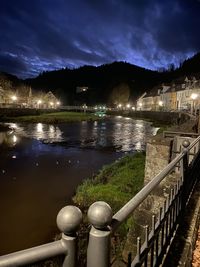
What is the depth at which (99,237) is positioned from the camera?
1.87m

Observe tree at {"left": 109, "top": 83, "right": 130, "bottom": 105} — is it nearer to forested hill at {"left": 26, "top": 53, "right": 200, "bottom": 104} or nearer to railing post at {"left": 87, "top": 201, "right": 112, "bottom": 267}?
forested hill at {"left": 26, "top": 53, "right": 200, "bottom": 104}

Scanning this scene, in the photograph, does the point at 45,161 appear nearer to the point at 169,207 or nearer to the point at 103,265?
the point at 169,207

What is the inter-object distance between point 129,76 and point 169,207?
180752 mm

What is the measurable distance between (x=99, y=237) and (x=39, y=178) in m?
16.8

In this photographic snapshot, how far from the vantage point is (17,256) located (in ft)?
5.25

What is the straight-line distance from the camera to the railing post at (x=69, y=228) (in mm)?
1710

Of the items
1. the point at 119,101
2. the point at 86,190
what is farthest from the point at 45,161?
the point at 119,101

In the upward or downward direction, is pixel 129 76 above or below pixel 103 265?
above

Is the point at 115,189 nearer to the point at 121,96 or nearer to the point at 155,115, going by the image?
the point at 155,115

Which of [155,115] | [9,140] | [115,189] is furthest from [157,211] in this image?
[155,115]

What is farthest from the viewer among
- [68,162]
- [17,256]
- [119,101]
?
[119,101]

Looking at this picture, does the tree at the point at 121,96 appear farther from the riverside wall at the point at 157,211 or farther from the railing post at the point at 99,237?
the railing post at the point at 99,237

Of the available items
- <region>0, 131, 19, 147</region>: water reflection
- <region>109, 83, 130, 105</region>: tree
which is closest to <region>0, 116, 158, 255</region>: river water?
<region>0, 131, 19, 147</region>: water reflection

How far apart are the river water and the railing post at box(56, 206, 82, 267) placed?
9.19 meters
